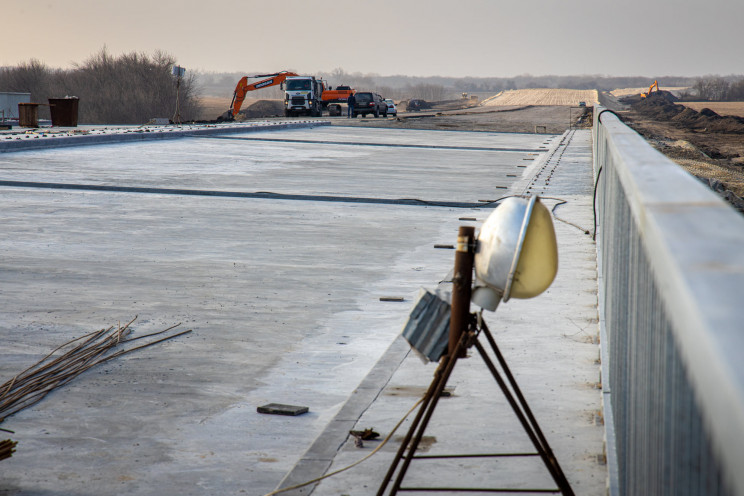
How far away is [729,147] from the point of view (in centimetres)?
3500

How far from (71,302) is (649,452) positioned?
551 cm

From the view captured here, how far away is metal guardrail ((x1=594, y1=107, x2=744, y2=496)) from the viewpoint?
0.97 meters

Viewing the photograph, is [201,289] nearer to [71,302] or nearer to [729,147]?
[71,302]

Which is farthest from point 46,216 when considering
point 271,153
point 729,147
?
point 729,147

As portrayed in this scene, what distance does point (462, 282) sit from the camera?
9.91ft

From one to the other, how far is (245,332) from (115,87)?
78780 millimetres

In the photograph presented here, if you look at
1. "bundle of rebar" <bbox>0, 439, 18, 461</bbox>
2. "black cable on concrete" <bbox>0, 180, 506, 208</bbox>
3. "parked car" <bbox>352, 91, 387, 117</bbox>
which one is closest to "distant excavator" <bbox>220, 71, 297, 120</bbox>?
"parked car" <bbox>352, 91, 387, 117</bbox>

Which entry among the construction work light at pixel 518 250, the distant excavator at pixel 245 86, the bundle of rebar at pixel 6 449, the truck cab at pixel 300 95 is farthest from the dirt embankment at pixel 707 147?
the distant excavator at pixel 245 86

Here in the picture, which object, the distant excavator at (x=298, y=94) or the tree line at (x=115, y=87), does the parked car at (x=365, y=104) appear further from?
the tree line at (x=115, y=87)

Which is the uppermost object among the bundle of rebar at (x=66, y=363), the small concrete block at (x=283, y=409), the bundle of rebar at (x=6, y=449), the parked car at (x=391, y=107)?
the parked car at (x=391, y=107)

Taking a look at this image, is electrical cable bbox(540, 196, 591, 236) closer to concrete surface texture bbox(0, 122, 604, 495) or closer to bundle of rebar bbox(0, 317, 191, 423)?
concrete surface texture bbox(0, 122, 604, 495)

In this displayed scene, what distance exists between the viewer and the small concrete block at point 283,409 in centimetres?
449

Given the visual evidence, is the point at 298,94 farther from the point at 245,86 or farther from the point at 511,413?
the point at 511,413

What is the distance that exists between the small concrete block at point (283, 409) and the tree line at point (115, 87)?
75.2m
